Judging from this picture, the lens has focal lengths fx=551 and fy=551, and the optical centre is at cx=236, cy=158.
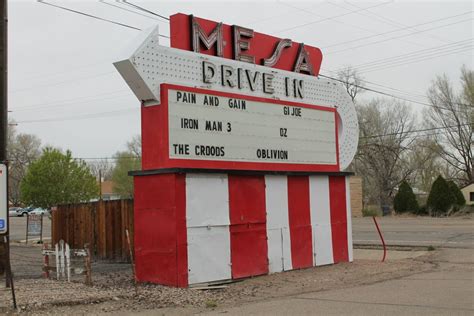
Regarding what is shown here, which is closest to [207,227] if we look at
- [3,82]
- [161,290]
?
[161,290]

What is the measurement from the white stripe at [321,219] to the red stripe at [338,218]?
170mm

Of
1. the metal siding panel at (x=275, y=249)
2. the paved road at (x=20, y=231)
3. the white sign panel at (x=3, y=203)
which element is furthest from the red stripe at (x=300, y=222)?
the paved road at (x=20, y=231)

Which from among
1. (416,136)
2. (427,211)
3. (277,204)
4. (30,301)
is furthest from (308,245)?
(416,136)

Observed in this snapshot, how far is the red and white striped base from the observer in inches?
425

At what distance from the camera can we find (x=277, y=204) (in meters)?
12.9

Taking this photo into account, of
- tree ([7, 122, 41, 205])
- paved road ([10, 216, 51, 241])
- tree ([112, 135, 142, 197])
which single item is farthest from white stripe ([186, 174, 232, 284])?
tree ([7, 122, 41, 205])

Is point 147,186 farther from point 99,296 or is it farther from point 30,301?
point 30,301

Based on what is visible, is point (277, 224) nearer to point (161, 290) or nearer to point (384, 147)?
point (161, 290)

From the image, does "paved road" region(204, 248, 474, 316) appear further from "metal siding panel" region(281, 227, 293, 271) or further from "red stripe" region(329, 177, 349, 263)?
"red stripe" region(329, 177, 349, 263)

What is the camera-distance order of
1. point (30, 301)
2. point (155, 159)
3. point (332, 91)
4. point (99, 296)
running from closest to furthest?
point (30, 301) → point (99, 296) → point (155, 159) → point (332, 91)

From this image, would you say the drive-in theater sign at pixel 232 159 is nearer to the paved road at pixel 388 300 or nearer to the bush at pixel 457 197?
the paved road at pixel 388 300

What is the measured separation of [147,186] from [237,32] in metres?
4.25

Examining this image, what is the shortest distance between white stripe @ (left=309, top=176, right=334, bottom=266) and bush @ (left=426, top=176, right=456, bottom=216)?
2584cm

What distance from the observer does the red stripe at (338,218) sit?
14.3m
